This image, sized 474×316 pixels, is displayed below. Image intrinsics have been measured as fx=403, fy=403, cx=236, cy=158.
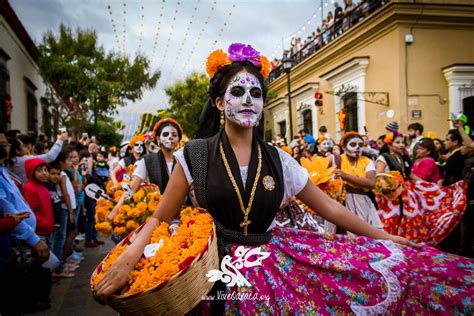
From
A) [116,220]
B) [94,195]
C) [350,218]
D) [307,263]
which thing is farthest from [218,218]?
[94,195]

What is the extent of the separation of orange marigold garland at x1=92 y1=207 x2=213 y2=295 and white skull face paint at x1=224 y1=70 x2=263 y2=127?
0.60m

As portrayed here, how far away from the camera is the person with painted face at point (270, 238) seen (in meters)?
1.89

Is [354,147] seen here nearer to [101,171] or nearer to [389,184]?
[389,184]

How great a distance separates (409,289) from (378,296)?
0.16 meters

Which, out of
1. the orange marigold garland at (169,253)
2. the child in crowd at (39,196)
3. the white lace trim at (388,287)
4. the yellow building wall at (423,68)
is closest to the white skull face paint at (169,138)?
the child in crowd at (39,196)

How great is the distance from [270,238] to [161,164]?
7.52 feet

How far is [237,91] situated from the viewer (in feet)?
7.57

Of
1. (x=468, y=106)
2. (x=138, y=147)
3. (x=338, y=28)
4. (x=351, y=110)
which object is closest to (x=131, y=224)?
(x=138, y=147)

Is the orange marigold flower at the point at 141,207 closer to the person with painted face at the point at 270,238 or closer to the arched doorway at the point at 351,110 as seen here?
the person with painted face at the point at 270,238

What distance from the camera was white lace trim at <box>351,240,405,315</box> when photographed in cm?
190

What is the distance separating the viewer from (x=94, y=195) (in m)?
3.42

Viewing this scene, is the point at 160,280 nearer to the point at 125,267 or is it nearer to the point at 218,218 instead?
the point at 125,267

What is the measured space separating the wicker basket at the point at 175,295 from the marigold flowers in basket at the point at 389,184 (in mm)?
4343

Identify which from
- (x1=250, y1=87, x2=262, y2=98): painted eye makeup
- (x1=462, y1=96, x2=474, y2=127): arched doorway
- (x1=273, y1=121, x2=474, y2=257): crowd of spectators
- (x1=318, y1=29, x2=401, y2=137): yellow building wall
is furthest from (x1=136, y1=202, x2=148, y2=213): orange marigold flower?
(x1=462, y1=96, x2=474, y2=127): arched doorway
